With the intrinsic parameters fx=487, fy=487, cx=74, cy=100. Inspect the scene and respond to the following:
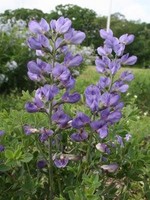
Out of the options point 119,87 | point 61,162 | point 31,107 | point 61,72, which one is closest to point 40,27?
point 61,72

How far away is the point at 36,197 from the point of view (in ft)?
6.51

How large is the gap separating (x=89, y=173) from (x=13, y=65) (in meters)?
5.44

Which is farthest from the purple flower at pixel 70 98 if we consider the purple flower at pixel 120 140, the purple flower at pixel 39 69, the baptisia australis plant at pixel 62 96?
the purple flower at pixel 120 140

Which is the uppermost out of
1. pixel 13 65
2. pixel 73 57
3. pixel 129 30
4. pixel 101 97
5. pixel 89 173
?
pixel 73 57

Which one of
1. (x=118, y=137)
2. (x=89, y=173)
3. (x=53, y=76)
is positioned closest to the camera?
(x=53, y=76)

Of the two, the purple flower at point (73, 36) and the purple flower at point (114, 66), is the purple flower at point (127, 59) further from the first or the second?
the purple flower at point (73, 36)

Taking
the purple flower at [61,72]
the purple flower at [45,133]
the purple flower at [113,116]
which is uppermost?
the purple flower at [61,72]

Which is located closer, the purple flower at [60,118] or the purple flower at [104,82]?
the purple flower at [60,118]

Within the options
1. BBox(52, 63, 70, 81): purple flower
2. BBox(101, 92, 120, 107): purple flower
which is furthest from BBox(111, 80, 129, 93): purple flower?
BBox(52, 63, 70, 81): purple flower

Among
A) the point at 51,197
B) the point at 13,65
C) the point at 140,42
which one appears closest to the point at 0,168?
the point at 51,197

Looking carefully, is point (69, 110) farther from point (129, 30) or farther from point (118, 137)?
point (129, 30)

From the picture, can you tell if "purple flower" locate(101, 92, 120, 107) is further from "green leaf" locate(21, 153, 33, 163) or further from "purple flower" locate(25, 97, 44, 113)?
"green leaf" locate(21, 153, 33, 163)

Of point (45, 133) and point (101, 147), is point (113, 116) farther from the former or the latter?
point (45, 133)

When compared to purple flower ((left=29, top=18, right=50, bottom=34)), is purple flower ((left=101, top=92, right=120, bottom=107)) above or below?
below
